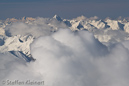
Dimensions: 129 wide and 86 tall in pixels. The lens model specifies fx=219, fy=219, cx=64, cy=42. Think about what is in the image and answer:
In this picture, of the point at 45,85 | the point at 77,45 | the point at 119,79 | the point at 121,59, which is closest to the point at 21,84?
the point at 45,85

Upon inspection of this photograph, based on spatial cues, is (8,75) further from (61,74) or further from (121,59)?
(121,59)

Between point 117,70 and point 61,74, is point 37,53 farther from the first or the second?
point 117,70

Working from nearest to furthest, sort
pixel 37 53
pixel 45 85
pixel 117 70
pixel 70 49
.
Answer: pixel 45 85, pixel 37 53, pixel 70 49, pixel 117 70

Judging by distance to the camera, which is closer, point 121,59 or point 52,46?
point 52,46

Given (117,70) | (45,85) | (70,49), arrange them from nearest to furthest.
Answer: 1. (45,85)
2. (70,49)
3. (117,70)

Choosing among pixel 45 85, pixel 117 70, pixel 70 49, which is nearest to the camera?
pixel 45 85

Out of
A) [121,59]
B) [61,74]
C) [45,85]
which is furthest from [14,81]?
[121,59]

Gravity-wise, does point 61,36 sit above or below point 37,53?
above

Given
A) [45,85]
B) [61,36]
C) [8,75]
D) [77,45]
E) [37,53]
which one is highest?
[61,36]

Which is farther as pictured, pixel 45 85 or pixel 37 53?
pixel 37 53
